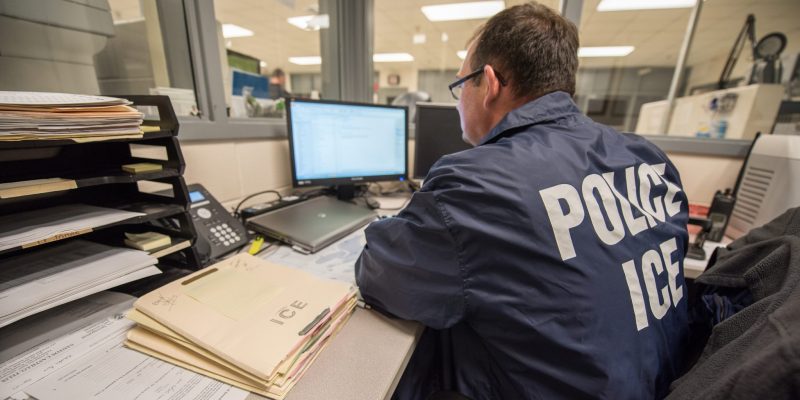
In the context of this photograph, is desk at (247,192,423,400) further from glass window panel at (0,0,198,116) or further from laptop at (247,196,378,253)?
glass window panel at (0,0,198,116)

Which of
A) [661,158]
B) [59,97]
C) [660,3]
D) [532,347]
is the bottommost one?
[532,347]

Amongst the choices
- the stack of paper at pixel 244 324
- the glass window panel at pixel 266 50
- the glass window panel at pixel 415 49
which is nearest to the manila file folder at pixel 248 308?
the stack of paper at pixel 244 324

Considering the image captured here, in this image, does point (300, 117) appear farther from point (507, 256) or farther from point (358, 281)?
point (507, 256)

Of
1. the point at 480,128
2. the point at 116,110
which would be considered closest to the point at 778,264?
the point at 480,128

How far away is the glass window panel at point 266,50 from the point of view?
119 centimetres

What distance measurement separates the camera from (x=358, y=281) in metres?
0.60

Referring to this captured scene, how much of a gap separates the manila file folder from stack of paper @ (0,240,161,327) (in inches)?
2.7

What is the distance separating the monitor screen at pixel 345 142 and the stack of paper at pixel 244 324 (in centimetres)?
58

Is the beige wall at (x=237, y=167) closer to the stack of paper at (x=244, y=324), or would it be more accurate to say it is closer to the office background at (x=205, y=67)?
the office background at (x=205, y=67)

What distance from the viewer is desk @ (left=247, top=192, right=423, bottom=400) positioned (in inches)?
15.8

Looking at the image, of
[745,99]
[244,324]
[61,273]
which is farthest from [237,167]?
[745,99]

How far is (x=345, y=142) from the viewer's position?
1185 mm

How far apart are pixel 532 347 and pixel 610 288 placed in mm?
163

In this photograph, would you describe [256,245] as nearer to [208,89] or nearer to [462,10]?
[208,89]
